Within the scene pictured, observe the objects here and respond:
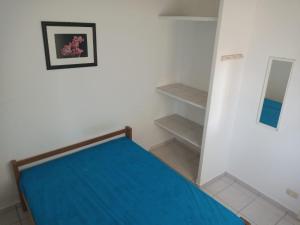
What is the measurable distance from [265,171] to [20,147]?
2.67 metres

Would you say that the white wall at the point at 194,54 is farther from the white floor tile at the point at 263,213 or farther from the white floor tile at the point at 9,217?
the white floor tile at the point at 9,217

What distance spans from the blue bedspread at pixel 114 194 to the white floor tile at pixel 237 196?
31.8 inches

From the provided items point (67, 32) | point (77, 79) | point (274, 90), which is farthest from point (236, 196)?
point (67, 32)

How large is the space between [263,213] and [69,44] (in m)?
2.72

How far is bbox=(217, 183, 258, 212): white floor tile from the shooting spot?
2631 millimetres

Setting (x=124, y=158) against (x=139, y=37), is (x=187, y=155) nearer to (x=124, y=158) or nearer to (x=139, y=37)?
(x=124, y=158)

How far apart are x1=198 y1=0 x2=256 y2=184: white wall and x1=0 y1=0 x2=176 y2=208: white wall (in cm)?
99

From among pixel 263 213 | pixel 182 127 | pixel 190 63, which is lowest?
pixel 263 213

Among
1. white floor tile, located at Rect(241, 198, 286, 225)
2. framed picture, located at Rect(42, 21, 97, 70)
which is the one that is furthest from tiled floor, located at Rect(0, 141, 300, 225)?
framed picture, located at Rect(42, 21, 97, 70)

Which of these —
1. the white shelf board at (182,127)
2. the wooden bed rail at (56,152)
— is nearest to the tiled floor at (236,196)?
the white shelf board at (182,127)

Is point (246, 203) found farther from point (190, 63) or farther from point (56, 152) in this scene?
point (56, 152)

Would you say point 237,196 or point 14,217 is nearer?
point 14,217

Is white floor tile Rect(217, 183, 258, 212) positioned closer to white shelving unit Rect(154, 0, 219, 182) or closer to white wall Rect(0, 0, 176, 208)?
white shelving unit Rect(154, 0, 219, 182)

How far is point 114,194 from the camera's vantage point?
2.03m
